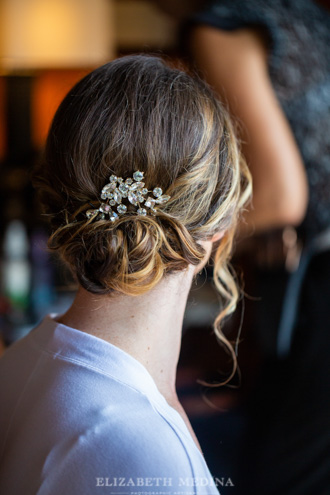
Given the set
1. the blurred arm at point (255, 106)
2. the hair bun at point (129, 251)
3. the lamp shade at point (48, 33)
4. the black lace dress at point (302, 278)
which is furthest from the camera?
the lamp shade at point (48, 33)

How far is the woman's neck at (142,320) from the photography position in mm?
646

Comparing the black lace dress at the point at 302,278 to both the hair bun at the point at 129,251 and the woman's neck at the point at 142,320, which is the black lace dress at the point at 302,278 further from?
the hair bun at the point at 129,251

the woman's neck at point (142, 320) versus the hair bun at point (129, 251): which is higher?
the hair bun at point (129, 251)

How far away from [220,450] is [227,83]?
71 cm

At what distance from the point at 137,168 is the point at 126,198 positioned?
0.12 feet

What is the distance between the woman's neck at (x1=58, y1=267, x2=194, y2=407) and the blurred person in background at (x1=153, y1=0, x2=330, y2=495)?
1.33 feet

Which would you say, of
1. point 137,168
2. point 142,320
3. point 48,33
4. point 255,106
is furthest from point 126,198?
point 48,33

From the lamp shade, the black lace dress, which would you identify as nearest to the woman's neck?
the black lace dress

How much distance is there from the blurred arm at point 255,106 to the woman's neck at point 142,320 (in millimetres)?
455

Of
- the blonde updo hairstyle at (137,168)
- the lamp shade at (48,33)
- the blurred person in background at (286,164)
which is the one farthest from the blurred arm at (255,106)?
the lamp shade at (48,33)

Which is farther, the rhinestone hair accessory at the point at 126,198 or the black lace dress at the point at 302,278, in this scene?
the black lace dress at the point at 302,278

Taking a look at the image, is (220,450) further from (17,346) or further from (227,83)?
(227,83)

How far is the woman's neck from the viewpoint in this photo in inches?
25.5

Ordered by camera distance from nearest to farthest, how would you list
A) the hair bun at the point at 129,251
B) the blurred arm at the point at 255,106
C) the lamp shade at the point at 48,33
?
the hair bun at the point at 129,251
the blurred arm at the point at 255,106
the lamp shade at the point at 48,33
